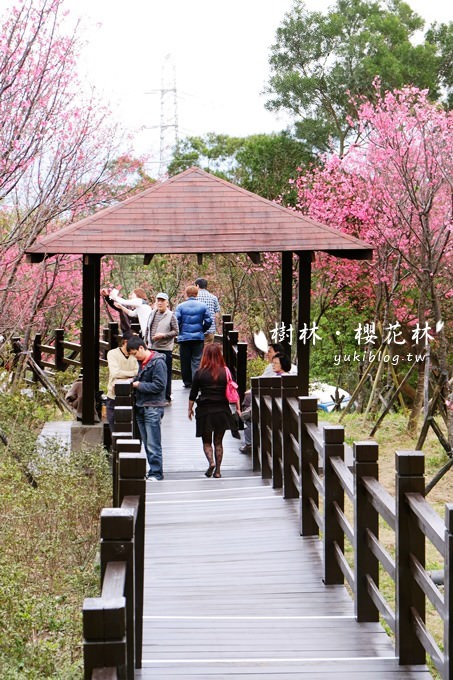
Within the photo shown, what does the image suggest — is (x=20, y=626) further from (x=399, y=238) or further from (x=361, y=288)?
(x=361, y=288)

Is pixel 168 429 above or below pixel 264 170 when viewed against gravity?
below

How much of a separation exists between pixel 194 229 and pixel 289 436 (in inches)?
150

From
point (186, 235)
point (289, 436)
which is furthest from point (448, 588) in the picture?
point (186, 235)

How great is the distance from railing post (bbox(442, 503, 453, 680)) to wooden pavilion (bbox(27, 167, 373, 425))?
21.9 feet

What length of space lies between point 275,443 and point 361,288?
38.6 feet

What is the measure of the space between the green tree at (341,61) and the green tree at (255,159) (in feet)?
4.60

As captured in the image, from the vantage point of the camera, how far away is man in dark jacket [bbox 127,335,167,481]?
898 cm

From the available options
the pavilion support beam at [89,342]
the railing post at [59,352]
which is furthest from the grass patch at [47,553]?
the railing post at [59,352]

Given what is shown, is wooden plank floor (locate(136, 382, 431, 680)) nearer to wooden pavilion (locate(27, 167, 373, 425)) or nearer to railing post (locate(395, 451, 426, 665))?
railing post (locate(395, 451, 426, 665))

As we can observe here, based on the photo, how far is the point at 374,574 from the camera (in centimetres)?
520

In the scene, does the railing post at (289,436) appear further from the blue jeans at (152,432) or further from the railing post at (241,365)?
the railing post at (241,365)

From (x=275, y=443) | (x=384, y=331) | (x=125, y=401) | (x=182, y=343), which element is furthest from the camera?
(x=384, y=331)

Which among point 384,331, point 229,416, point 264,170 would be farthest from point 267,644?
point 264,170

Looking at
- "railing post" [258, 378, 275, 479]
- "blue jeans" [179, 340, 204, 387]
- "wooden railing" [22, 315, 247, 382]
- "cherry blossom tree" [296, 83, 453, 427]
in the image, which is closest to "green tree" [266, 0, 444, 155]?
"cherry blossom tree" [296, 83, 453, 427]
